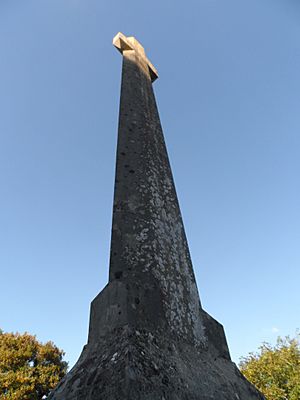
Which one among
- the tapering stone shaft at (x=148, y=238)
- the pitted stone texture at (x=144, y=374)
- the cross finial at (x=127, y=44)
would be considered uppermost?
the cross finial at (x=127, y=44)

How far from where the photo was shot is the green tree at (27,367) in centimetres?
1587

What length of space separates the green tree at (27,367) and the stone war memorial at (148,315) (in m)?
16.9

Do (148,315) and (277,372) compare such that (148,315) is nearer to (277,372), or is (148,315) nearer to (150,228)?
(150,228)

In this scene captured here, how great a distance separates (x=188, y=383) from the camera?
7.20 ft

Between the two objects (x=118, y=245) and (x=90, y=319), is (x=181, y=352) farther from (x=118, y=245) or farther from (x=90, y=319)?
(x=118, y=245)

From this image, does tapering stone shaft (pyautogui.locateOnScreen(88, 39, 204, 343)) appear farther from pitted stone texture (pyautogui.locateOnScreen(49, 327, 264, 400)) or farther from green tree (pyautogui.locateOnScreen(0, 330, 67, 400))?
green tree (pyautogui.locateOnScreen(0, 330, 67, 400))

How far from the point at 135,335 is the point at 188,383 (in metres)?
0.53

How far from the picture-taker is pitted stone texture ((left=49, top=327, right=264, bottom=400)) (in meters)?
1.85

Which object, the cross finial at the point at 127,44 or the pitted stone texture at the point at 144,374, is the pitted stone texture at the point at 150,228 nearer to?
the pitted stone texture at the point at 144,374

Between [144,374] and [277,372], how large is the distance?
23936mm

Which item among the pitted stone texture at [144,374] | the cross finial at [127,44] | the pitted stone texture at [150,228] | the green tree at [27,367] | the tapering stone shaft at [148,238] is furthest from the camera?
the green tree at [27,367]

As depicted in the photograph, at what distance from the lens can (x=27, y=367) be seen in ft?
57.1

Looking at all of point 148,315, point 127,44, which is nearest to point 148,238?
point 148,315

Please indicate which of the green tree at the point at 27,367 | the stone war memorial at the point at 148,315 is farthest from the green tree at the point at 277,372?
the stone war memorial at the point at 148,315
